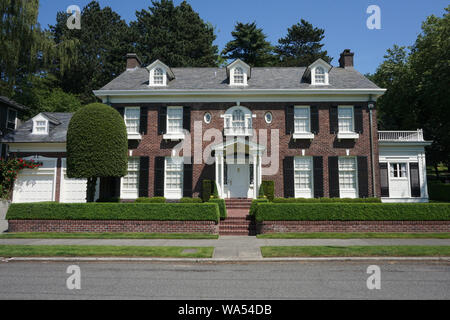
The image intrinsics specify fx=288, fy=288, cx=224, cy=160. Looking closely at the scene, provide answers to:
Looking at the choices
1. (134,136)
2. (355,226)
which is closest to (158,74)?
(134,136)

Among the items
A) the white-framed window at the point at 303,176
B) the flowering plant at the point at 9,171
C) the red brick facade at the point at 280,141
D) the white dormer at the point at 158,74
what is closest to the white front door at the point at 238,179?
the red brick facade at the point at 280,141

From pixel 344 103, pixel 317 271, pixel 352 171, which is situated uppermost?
pixel 344 103

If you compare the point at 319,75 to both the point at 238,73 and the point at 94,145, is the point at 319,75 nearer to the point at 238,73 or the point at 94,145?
the point at 238,73

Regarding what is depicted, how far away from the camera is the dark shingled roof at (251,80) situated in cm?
2042

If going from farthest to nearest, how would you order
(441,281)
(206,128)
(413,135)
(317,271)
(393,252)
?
(413,135)
(206,128)
(393,252)
(317,271)
(441,281)

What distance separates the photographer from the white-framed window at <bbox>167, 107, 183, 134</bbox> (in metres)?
20.2

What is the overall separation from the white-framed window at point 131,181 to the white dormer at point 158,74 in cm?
566

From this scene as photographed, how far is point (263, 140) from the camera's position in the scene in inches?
→ 783

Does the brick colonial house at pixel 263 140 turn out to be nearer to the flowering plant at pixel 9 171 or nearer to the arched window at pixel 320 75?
the arched window at pixel 320 75

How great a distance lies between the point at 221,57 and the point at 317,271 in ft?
150

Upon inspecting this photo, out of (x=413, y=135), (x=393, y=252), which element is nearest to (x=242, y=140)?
(x=393, y=252)

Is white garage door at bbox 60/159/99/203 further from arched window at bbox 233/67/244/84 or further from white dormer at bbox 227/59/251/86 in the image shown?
arched window at bbox 233/67/244/84

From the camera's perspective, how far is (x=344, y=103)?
2006cm

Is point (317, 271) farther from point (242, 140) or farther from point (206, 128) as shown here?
point (206, 128)
